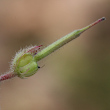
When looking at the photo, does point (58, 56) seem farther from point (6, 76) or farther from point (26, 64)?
point (6, 76)

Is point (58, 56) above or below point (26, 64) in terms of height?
above

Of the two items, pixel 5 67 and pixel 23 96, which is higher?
pixel 5 67

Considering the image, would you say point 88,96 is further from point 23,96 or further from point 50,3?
point 50,3

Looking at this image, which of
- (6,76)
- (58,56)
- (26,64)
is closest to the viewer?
(6,76)

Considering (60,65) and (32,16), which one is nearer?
(60,65)

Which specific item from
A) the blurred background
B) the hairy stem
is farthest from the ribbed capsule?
the blurred background

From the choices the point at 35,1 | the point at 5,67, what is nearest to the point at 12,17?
the point at 35,1

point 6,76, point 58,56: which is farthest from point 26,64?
point 58,56

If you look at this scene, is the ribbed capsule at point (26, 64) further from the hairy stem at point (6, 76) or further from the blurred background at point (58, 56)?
the blurred background at point (58, 56)
